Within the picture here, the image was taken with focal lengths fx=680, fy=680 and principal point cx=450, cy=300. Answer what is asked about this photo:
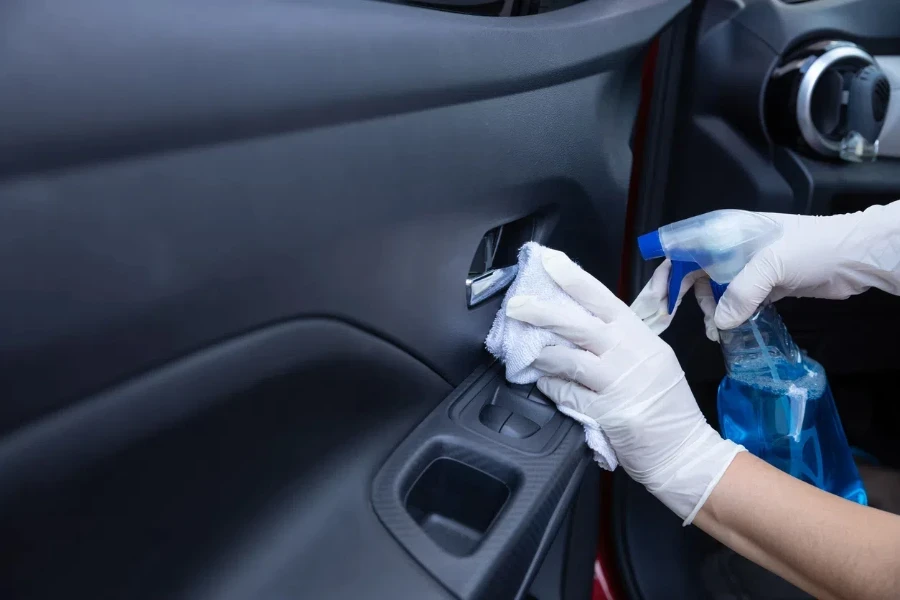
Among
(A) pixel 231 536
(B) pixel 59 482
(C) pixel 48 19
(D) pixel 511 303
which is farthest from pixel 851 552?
(C) pixel 48 19

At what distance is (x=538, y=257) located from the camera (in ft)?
2.27

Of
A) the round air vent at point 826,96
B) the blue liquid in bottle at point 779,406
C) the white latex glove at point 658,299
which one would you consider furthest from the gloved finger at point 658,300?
the round air vent at point 826,96

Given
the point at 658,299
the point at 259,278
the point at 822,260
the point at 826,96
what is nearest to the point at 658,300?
the point at 658,299

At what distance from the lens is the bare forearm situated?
24.1 inches

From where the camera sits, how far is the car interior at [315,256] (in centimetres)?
43

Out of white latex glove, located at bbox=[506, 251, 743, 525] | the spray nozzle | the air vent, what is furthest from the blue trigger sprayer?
the air vent

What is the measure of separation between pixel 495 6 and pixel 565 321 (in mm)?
361

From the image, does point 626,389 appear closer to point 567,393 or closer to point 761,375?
point 567,393

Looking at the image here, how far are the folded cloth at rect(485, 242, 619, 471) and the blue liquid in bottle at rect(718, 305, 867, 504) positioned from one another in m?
0.27

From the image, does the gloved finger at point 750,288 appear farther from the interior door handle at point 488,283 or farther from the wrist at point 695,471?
the interior door handle at point 488,283

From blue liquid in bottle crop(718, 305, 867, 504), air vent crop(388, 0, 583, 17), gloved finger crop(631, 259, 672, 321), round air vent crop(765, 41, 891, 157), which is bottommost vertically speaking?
blue liquid in bottle crop(718, 305, 867, 504)

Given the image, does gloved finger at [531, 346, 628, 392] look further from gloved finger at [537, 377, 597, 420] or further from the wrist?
the wrist

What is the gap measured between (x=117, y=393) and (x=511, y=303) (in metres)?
0.37

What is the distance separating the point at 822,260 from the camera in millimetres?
822
